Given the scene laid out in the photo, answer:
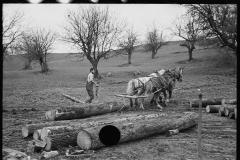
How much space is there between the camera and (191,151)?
17.8 feet

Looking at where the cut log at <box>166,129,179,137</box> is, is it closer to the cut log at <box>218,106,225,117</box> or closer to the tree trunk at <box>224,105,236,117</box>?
the tree trunk at <box>224,105,236,117</box>

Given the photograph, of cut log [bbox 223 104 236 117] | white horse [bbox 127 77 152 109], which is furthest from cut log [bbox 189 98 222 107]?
white horse [bbox 127 77 152 109]

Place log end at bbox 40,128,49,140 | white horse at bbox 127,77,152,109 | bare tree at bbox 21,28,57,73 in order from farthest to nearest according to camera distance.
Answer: bare tree at bbox 21,28,57,73
white horse at bbox 127,77,152,109
log end at bbox 40,128,49,140

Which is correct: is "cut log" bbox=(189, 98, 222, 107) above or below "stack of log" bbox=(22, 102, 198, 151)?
above

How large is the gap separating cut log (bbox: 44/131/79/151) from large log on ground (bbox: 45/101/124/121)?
2640mm

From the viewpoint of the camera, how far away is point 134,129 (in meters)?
6.10

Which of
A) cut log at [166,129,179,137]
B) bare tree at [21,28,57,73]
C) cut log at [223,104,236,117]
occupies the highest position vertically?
bare tree at [21,28,57,73]

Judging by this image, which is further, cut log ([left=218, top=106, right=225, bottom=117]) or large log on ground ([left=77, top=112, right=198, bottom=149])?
cut log ([left=218, top=106, right=225, bottom=117])

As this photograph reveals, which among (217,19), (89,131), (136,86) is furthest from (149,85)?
(217,19)

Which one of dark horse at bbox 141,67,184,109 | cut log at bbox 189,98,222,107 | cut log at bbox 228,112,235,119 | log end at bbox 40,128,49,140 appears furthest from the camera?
cut log at bbox 189,98,222,107

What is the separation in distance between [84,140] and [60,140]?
2.10 feet

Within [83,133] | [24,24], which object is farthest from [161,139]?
[24,24]

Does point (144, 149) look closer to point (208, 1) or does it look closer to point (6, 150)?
point (6, 150)

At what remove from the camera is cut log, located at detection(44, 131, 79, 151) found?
547 centimetres
